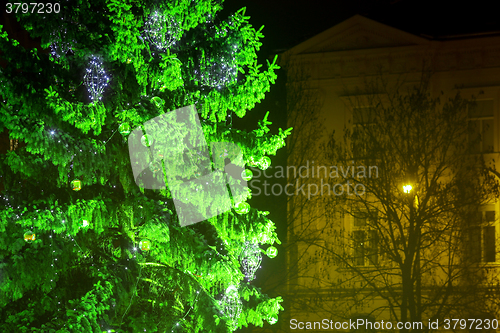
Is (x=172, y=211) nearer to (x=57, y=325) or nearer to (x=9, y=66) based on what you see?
(x=57, y=325)

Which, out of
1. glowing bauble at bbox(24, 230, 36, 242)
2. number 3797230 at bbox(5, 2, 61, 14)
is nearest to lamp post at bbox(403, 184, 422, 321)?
→ glowing bauble at bbox(24, 230, 36, 242)

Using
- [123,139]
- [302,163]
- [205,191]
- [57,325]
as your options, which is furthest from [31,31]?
[302,163]

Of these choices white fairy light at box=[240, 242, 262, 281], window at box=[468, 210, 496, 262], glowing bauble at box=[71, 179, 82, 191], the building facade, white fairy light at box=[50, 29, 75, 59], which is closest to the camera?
white fairy light at box=[50, 29, 75, 59]

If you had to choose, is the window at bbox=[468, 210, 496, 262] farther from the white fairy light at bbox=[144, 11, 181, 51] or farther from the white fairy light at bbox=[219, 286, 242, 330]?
the white fairy light at bbox=[144, 11, 181, 51]

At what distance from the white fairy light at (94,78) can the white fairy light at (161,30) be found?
796 millimetres

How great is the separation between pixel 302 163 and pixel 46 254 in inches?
348

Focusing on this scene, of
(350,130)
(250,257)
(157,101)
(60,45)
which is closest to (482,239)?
(350,130)

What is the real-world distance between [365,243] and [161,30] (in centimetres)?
857

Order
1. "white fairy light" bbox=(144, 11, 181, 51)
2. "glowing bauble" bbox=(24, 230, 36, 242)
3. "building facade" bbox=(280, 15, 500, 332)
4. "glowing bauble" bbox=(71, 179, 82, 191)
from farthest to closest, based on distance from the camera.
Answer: "building facade" bbox=(280, 15, 500, 332), "white fairy light" bbox=(144, 11, 181, 51), "glowing bauble" bbox=(71, 179, 82, 191), "glowing bauble" bbox=(24, 230, 36, 242)

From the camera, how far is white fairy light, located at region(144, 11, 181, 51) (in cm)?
573

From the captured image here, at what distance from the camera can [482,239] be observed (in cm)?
1153

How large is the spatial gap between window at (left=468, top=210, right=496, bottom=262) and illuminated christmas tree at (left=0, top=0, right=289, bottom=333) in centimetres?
679

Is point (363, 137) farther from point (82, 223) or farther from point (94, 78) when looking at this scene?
point (82, 223)

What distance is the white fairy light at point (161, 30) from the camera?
573 cm
